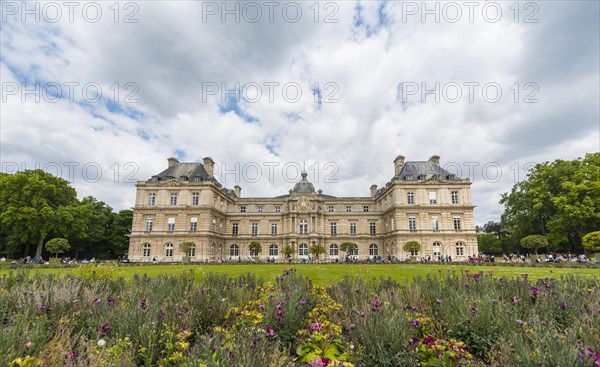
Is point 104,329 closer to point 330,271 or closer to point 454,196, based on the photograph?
point 330,271

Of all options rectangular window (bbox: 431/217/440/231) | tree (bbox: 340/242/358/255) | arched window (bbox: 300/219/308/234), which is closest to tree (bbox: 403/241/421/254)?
rectangular window (bbox: 431/217/440/231)

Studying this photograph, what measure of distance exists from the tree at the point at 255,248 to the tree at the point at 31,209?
69.5ft

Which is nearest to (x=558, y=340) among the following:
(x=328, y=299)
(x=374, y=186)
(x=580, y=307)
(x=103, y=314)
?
(x=580, y=307)

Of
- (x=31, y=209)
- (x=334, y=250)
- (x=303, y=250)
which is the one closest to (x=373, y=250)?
(x=334, y=250)

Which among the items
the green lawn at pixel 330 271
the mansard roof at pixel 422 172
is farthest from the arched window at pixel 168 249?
the mansard roof at pixel 422 172

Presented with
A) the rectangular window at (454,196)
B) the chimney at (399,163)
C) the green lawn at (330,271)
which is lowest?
the green lawn at (330,271)

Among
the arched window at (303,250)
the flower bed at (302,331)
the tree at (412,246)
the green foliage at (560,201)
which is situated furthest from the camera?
the arched window at (303,250)

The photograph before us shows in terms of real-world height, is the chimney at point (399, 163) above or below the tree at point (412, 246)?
above

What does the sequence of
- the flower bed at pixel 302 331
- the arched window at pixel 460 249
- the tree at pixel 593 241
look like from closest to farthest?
the flower bed at pixel 302 331 < the tree at pixel 593 241 < the arched window at pixel 460 249

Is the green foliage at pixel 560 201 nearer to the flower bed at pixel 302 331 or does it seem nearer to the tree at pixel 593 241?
the tree at pixel 593 241

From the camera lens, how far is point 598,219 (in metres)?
32.8

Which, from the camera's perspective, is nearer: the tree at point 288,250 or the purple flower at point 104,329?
the purple flower at point 104,329

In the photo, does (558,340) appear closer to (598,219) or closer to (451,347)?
(451,347)

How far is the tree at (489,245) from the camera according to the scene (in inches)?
2304
